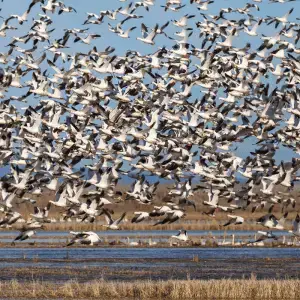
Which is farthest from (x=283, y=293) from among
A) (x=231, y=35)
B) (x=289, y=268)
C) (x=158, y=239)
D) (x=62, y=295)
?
(x=158, y=239)

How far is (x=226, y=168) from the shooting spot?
3722cm

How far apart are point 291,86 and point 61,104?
8.02 metres

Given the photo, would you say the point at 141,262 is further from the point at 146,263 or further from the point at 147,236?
the point at 147,236

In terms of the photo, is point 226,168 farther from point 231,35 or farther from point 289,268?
point 289,268

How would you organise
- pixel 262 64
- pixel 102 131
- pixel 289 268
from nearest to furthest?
pixel 102 131 < pixel 262 64 < pixel 289 268

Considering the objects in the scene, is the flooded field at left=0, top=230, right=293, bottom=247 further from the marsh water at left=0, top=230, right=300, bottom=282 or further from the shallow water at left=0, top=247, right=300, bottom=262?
the shallow water at left=0, top=247, right=300, bottom=262

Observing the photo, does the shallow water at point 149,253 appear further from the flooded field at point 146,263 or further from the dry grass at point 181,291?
the dry grass at point 181,291

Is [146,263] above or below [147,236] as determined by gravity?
below

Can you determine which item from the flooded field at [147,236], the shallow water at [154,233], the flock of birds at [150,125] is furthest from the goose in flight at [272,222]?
the shallow water at [154,233]

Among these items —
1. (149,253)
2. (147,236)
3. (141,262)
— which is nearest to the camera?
(141,262)

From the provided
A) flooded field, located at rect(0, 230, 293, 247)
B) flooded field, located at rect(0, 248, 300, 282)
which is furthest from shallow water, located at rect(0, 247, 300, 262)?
flooded field, located at rect(0, 230, 293, 247)

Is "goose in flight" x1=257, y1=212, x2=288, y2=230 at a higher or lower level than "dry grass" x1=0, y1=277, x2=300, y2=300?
higher

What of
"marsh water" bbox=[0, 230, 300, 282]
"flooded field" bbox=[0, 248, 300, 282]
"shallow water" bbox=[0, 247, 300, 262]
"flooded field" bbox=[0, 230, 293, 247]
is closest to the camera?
"flooded field" bbox=[0, 248, 300, 282]

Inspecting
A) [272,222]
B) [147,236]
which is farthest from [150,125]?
[147,236]
